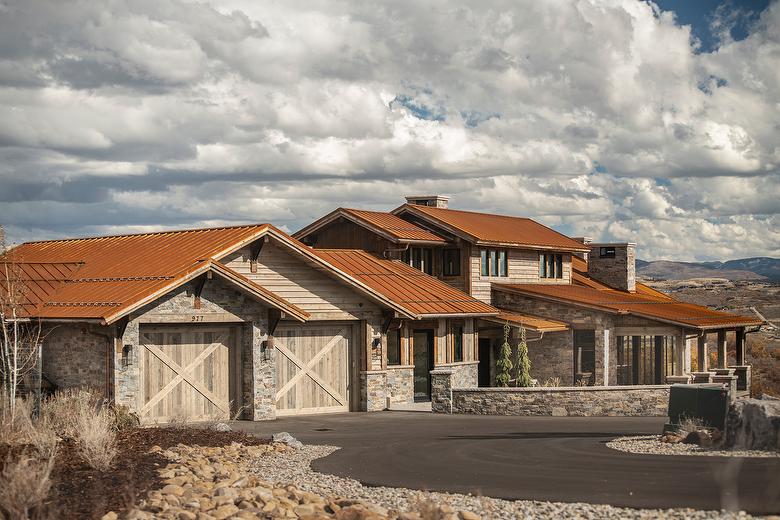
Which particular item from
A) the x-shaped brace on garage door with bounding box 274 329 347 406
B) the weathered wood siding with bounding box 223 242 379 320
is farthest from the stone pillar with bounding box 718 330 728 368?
the x-shaped brace on garage door with bounding box 274 329 347 406

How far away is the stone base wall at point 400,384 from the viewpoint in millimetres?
30031

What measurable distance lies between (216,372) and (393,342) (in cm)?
753

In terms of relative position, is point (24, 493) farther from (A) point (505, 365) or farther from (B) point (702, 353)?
(B) point (702, 353)

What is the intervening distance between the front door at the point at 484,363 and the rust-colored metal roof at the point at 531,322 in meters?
1.34

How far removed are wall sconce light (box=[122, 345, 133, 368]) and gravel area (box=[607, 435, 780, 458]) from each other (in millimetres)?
10801

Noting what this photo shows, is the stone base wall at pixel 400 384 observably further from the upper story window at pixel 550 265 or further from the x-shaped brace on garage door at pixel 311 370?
the upper story window at pixel 550 265

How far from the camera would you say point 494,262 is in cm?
3784

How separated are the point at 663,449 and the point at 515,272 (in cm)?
2065

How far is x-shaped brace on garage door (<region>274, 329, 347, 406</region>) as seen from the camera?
26.9m

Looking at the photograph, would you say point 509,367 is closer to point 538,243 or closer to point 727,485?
point 538,243

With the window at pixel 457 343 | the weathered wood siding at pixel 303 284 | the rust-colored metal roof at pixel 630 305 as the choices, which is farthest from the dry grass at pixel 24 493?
the rust-colored metal roof at pixel 630 305

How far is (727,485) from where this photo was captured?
14469 millimetres

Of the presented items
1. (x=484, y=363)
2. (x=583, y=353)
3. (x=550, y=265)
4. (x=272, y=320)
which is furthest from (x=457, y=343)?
(x=583, y=353)

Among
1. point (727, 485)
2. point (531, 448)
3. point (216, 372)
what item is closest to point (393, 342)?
point (216, 372)
